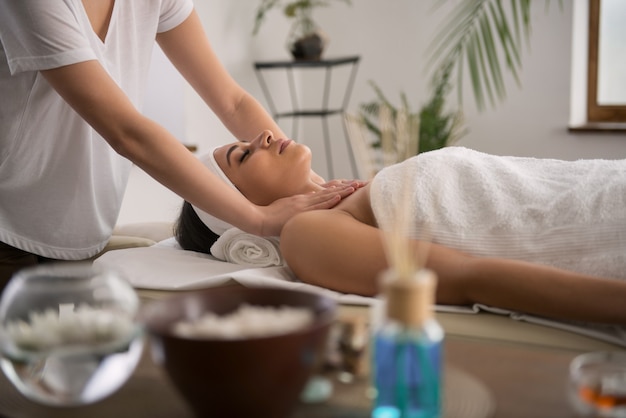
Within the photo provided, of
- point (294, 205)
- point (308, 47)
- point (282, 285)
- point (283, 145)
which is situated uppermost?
point (308, 47)

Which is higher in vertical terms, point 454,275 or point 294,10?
point 294,10

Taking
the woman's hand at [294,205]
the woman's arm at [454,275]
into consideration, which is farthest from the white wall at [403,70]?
the woman's arm at [454,275]

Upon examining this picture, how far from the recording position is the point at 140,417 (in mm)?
1028

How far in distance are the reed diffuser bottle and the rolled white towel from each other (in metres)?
1.00

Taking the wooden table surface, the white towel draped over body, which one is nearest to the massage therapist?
the white towel draped over body

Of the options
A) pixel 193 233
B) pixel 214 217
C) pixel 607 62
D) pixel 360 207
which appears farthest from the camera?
pixel 607 62

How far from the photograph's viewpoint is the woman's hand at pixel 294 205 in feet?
6.23

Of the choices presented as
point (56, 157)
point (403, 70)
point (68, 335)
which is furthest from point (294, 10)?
point (68, 335)

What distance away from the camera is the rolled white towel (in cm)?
Answer: 196

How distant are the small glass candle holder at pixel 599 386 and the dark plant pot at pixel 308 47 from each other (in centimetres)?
402

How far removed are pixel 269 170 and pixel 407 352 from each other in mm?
1178

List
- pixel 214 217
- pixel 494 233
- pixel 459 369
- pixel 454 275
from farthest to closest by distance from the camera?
pixel 214 217, pixel 494 233, pixel 454 275, pixel 459 369

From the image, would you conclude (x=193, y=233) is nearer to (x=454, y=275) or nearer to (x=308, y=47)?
(x=454, y=275)

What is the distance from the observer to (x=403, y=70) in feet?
16.6
